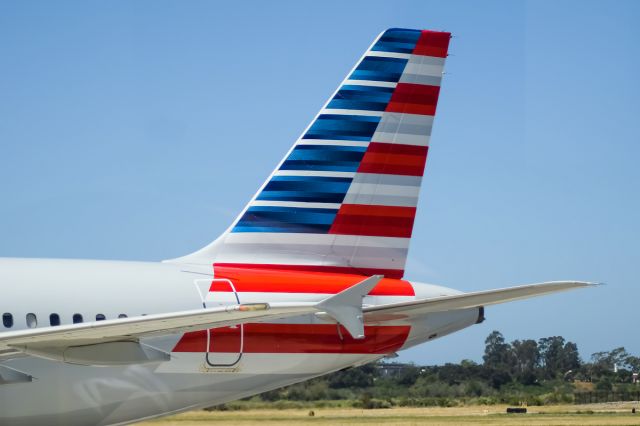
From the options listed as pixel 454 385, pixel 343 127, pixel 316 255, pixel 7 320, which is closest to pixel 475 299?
pixel 316 255

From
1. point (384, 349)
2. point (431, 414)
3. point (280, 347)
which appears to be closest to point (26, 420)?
point (280, 347)

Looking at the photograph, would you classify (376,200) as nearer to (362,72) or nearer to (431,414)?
(362,72)

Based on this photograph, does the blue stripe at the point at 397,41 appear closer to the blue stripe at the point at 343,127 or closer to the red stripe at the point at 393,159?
the blue stripe at the point at 343,127

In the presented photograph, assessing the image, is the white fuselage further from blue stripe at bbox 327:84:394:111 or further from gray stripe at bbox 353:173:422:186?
blue stripe at bbox 327:84:394:111

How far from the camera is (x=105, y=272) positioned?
54.5 ft

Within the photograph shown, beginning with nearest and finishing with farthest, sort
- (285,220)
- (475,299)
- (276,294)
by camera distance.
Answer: (475,299), (276,294), (285,220)

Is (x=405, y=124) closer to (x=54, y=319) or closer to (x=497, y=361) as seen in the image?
(x=54, y=319)

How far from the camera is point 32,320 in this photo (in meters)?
15.5

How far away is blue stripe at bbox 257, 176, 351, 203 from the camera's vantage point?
1880cm

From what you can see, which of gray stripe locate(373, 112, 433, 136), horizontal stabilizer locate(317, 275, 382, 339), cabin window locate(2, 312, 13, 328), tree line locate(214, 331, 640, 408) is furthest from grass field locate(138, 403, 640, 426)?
horizontal stabilizer locate(317, 275, 382, 339)

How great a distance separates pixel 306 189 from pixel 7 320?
17.9 feet

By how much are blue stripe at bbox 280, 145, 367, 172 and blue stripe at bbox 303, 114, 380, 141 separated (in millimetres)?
184

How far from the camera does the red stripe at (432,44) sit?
19984 mm

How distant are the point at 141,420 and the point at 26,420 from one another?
6.39 feet
